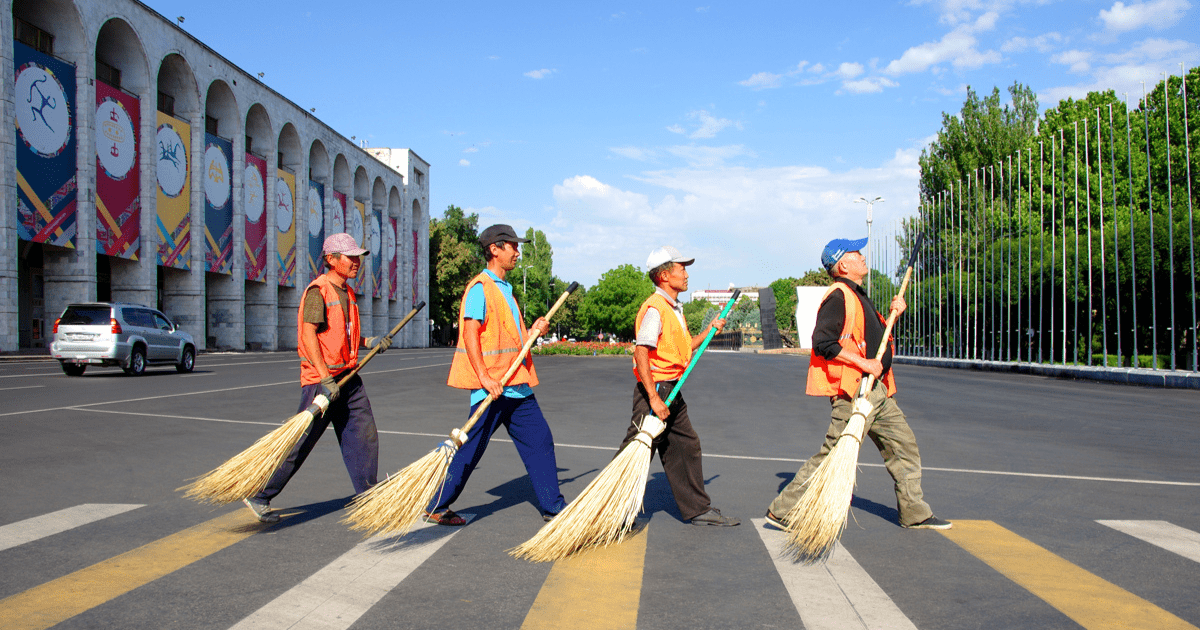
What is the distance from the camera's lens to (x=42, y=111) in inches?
1206

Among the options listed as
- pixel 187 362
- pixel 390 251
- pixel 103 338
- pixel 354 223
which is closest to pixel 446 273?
pixel 390 251

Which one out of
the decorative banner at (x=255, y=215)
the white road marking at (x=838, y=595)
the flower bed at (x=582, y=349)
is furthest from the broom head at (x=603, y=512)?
the decorative banner at (x=255, y=215)

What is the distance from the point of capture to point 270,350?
1934 inches

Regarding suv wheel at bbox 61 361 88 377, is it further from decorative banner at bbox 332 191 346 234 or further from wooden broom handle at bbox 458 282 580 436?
decorative banner at bbox 332 191 346 234

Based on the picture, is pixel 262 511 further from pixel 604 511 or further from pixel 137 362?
pixel 137 362

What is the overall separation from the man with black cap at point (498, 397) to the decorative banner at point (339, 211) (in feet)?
180

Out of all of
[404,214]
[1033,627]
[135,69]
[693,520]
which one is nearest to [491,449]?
[693,520]

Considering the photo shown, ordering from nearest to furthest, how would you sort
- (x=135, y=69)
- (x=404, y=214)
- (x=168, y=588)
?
(x=168, y=588), (x=135, y=69), (x=404, y=214)

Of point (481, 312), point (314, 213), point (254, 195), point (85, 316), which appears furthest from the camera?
point (314, 213)

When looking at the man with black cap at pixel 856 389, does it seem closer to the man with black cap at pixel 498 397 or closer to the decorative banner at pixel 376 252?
the man with black cap at pixel 498 397

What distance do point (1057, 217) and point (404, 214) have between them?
51478 mm

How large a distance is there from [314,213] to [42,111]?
2400 centimetres

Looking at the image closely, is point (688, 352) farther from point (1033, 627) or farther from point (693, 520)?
point (1033, 627)

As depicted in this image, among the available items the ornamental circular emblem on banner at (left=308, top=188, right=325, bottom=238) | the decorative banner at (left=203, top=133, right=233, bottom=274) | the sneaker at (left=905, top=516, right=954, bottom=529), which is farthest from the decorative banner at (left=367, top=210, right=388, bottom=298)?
the sneaker at (left=905, top=516, right=954, bottom=529)
